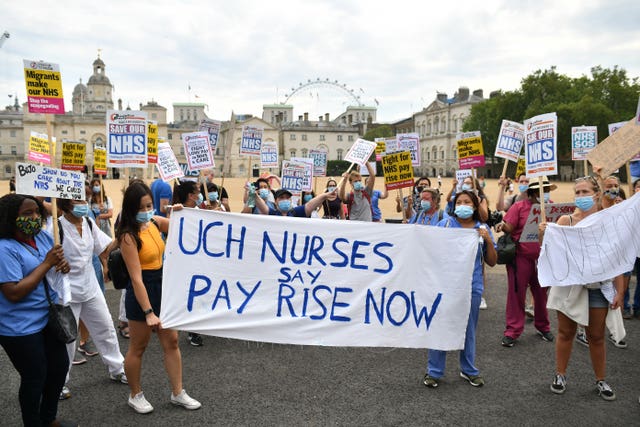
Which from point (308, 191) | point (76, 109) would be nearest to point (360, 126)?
point (76, 109)

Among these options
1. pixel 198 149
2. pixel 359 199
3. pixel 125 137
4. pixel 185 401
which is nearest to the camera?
pixel 185 401

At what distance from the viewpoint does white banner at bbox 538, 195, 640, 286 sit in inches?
161

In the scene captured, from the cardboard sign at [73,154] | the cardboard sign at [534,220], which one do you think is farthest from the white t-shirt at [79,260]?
the cardboard sign at [534,220]

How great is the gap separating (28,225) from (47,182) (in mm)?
491

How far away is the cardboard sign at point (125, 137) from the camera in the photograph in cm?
593

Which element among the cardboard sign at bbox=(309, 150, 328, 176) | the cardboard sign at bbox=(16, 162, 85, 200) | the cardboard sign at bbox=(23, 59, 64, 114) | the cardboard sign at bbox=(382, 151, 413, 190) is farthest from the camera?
the cardboard sign at bbox=(309, 150, 328, 176)

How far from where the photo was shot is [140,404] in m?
3.89

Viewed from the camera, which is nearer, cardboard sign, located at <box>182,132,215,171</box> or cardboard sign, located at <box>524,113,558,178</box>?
cardboard sign, located at <box>524,113,558,178</box>

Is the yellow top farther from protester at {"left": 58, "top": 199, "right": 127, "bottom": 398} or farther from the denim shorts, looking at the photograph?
the denim shorts

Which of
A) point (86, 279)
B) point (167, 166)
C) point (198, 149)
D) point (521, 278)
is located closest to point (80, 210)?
point (86, 279)

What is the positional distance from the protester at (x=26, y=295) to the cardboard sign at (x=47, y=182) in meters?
0.19

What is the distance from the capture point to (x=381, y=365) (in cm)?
488

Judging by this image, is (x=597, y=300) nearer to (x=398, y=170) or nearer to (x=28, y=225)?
(x=398, y=170)

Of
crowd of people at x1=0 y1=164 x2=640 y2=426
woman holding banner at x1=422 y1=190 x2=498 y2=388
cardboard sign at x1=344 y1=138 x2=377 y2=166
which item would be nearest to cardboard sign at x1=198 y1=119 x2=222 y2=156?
cardboard sign at x1=344 y1=138 x2=377 y2=166
